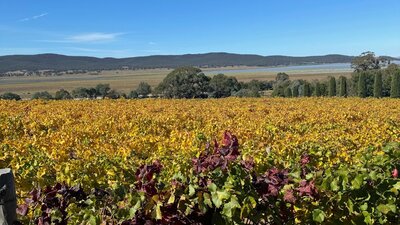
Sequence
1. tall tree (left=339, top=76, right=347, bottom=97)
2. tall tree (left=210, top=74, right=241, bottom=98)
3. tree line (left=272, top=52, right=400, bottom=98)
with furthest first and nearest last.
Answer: tall tree (left=210, top=74, right=241, bottom=98) → tall tree (left=339, top=76, right=347, bottom=97) → tree line (left=272, top=52, right=400, bottom=98)

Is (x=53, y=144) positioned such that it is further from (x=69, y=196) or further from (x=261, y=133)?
(x=69, y=196)

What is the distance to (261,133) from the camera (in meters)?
8.27

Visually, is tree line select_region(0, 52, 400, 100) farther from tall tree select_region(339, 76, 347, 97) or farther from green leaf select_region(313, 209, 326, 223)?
green leaf select_region(313, 209, 326, 223)

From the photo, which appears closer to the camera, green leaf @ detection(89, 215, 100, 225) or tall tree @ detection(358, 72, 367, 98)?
green leaf @ detection(89, 215, 100, 225)

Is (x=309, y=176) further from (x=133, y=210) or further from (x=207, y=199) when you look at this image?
(x=133, y=210)

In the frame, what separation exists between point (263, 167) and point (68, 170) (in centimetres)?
183

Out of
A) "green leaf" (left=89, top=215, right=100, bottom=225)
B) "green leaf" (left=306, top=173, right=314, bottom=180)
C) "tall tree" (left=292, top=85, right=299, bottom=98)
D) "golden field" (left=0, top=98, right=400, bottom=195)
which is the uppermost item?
"green leaf" (left=306, top=173, right=314, bottom=180)

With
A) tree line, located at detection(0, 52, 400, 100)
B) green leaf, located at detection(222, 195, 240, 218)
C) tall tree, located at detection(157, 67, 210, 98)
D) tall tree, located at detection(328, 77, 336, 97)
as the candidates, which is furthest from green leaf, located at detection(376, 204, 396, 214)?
tall tree, located at detection(157, 67, 210, 98)

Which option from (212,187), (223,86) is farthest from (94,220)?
(223,86)

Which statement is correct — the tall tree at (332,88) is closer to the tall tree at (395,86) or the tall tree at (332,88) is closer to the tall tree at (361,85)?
the tall tree at (361,85)

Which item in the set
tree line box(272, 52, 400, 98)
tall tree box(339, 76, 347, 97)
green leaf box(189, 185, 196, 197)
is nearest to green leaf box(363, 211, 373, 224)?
green leaf box(189, 185, 196, 197)

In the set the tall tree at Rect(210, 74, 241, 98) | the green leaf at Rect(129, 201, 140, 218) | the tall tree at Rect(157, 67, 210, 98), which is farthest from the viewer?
the tall tree at Rect(210, 74, 241, 98)

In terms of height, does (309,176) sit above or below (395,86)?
above

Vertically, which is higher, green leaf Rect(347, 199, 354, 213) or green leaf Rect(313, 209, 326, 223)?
green leaf Rect(347, 199, 354, 213)
